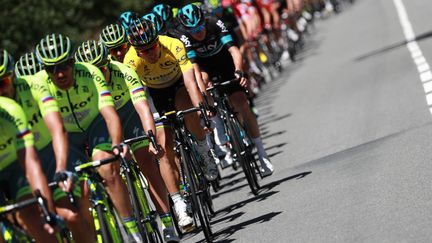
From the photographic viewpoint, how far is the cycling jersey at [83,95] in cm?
1009

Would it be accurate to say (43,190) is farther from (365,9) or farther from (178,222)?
(365,9)

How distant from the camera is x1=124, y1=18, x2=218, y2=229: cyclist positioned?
12.0m

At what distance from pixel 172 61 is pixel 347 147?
3.18m

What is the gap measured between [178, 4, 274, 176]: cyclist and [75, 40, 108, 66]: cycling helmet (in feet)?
7.84

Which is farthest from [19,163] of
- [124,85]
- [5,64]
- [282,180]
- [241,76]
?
[282,180]

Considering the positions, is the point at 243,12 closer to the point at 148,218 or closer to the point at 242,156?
the point at 242,156

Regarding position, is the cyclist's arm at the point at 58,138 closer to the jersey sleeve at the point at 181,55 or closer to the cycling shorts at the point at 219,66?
the jersey sleeve at the point at 181,55

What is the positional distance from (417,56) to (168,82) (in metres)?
12.0

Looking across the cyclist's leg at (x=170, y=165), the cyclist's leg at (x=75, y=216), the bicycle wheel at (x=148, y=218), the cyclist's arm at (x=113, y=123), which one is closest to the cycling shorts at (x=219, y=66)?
the cyclist's leg at (x=170, y=165)

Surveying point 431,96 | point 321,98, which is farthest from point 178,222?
point 321,98

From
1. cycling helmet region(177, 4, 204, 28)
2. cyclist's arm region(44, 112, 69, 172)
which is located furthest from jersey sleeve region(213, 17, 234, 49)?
cyclist's arm region(44, 112, 69, 172)

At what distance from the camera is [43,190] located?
28.4 ft

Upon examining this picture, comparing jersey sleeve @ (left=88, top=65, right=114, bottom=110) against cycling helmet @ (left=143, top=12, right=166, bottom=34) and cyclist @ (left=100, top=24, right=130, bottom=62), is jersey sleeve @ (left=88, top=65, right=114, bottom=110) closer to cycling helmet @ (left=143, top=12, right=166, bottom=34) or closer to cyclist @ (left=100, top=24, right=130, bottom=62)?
cyclist @ (left=100, top=24, right=130, bottom=62)

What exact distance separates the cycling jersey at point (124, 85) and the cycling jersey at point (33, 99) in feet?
5.22
